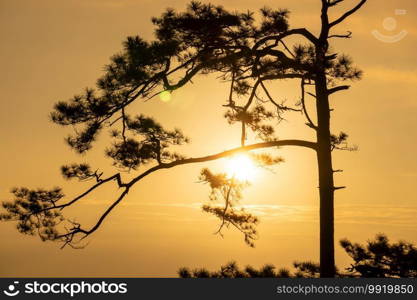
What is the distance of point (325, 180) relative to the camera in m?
8.84

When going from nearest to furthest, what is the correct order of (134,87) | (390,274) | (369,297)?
(369,297), (134,87), (390,274)

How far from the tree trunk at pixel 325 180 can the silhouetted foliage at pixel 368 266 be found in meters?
0.87

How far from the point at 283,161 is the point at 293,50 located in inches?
86.3

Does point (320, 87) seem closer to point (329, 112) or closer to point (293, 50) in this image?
point (329, 112)

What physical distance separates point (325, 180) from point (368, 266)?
1.82 metres

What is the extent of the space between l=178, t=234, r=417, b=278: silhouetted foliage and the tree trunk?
2.84 ft

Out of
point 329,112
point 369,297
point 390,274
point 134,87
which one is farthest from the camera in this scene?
point 390,274

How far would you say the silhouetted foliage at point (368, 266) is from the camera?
9.46 meters

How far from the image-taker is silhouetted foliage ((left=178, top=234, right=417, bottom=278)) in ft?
31.0

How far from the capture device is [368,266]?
9.62 meters

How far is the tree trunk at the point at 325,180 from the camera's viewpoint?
8.79 metres

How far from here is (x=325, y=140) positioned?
8.91m

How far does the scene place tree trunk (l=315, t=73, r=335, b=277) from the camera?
8.79 meters

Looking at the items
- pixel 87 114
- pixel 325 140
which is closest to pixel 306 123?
pixel 325 140
